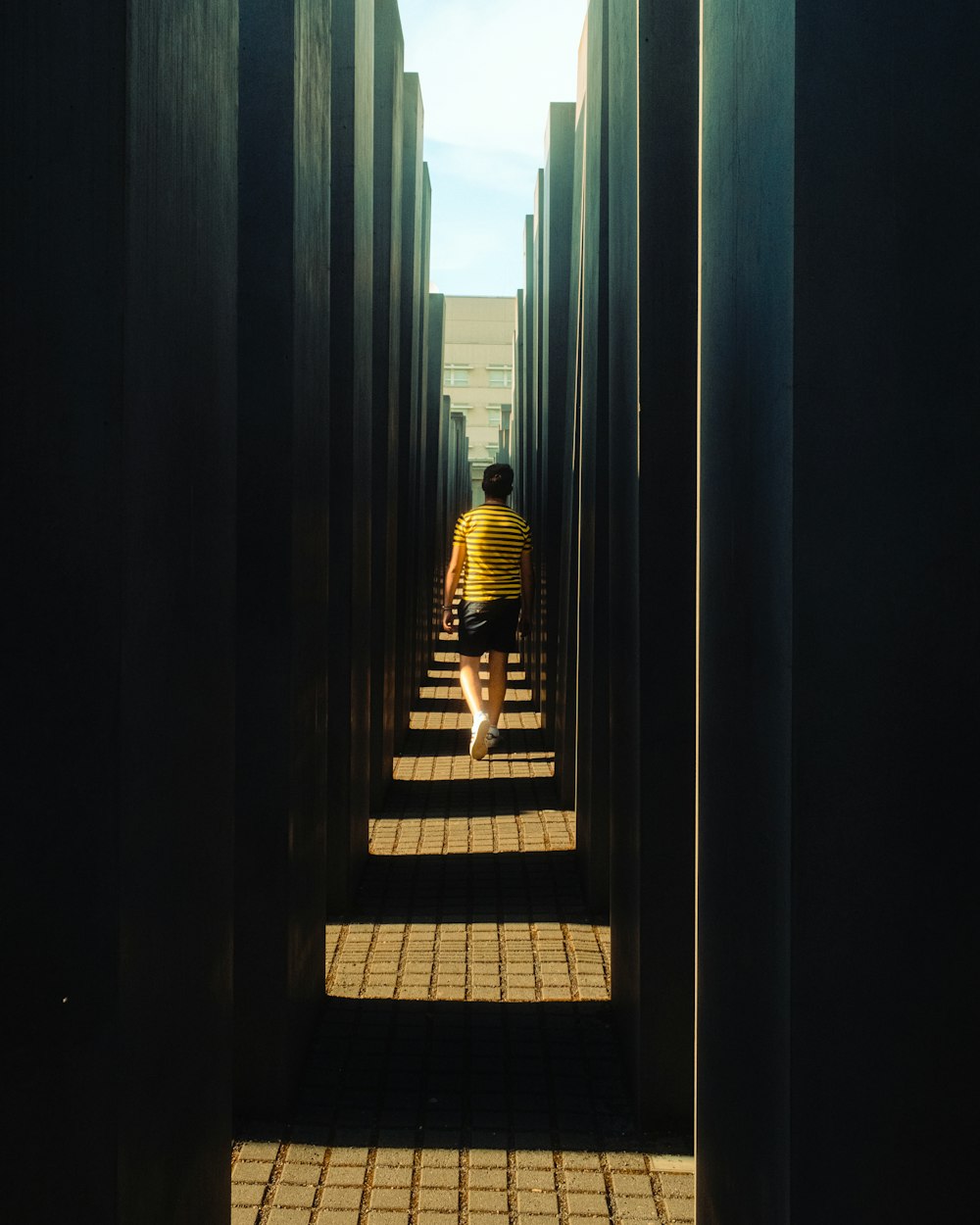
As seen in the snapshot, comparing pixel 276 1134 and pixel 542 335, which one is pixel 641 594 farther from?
pixel 542 335

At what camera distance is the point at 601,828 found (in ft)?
19.5

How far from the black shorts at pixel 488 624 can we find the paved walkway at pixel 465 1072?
229cm

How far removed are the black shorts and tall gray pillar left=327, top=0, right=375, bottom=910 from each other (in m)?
3.22

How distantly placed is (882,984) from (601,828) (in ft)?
12.5

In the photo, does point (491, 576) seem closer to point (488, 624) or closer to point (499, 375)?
point (488, 624)

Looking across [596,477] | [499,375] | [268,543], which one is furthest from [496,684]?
[499,375]

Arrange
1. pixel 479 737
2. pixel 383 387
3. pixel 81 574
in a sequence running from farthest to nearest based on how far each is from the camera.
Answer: pixel 479 737
pixel 383 387
pixel 81 574

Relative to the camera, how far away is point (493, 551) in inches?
374

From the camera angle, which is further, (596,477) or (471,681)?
(471,681)

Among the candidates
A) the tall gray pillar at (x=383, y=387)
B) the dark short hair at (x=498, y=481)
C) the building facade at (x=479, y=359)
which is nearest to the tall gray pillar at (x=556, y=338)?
the dark short hair at (x=498, y=481)

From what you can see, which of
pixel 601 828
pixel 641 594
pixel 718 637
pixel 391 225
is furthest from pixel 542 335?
pixel 718 637

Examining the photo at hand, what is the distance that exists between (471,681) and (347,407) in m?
3.99

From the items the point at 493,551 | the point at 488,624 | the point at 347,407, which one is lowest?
the point at 488,624

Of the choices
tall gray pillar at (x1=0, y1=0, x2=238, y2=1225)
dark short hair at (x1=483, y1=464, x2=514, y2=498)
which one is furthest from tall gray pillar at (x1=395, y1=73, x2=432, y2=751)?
tall gray pillar at (x1=0, y1=0, x2=238, y2=1225)
